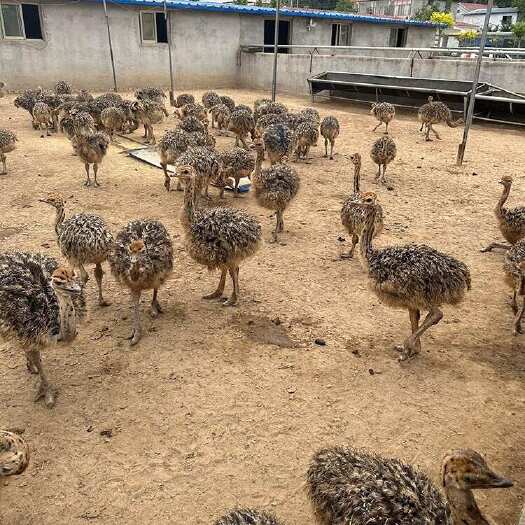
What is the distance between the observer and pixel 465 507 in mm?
3006

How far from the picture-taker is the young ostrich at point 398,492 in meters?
2.85

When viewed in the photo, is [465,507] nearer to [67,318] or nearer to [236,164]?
[67,318]

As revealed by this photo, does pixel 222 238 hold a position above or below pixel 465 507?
above

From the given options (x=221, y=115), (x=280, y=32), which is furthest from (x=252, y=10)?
(x=221, y=115)

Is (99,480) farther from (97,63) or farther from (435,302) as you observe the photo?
(97,63)

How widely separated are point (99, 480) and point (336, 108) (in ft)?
63.5

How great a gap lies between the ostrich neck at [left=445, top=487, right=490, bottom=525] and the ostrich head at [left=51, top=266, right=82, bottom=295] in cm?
308

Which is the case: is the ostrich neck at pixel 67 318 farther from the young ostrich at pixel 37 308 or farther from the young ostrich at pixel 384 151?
the young ostrich at pixel 384 151

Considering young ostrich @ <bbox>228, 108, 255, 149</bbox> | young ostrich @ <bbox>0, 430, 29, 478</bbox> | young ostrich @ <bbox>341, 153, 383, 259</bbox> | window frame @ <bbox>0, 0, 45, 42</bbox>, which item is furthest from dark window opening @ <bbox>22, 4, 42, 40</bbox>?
young ostrich @ <bbox>0, 430, 29, 478</bbox>

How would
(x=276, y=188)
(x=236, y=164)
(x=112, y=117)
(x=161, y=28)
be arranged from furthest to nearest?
(x=161, y=28)
(x=112, y=117)
(x=236, y=164)
(x=276, y=188)

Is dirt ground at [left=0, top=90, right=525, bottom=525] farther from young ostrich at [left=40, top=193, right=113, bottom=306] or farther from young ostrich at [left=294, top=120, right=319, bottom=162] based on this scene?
young ostrich at [left=294, top=120, right=319, bottom=162]

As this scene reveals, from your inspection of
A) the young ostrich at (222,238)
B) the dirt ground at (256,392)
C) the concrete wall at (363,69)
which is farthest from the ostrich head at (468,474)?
the concrete wall at (363,69)

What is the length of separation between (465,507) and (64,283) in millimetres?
3268

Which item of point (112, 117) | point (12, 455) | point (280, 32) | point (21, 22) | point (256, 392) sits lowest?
point (256, 392)
